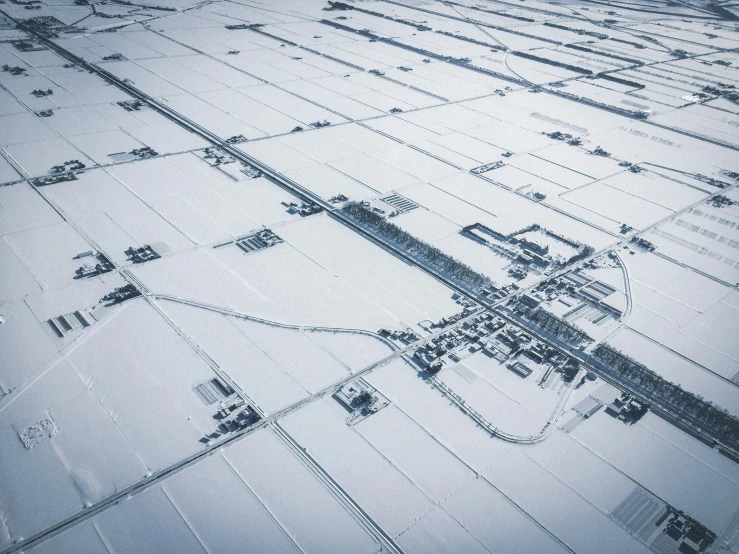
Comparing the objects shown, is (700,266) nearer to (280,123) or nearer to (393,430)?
(393,430)

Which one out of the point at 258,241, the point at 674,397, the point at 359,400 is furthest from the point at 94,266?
the point at 674,397

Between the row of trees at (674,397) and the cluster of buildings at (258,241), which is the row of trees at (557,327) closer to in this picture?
the row of trees at (674,397)

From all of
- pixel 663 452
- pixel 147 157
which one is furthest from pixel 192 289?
pixel 663 452

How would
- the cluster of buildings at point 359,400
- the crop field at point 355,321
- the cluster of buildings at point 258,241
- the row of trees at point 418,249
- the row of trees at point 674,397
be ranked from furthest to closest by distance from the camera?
1. the cluster of buildings at point 258,241
2. the row of trees at point 418,249
3. the row of trees at point 674,397
4. the cluster of buildings at point 359,400
5. the crop field at point 355,321

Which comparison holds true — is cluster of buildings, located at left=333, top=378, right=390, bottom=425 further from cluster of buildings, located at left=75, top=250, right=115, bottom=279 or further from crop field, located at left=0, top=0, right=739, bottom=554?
cluster of buildings, located at left=75, top=250, right=115, bottom=279

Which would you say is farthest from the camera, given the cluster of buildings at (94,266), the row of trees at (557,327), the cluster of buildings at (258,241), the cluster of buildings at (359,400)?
the cluster of buildings at (258,241)

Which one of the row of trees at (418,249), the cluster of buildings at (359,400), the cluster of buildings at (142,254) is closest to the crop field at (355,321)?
the cluster of buildings at (359,400)

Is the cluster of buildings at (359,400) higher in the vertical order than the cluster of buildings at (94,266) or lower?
lower
